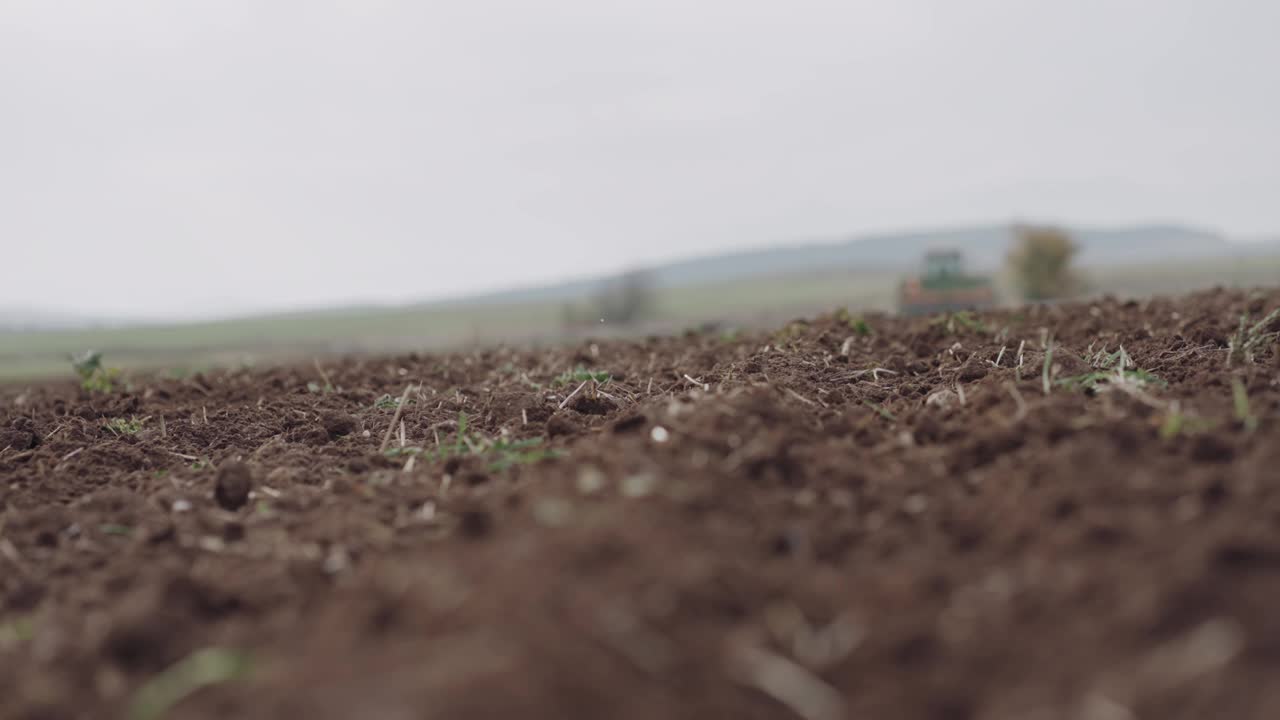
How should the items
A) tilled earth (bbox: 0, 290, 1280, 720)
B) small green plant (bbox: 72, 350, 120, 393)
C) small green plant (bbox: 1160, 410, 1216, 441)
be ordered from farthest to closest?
small green plant (bbox: 72, 350, 120, 393) → small green plant (bbox: 1160, 410, 1216, 441) → tilled earth (bbox: 0, 290, 1280, 720)

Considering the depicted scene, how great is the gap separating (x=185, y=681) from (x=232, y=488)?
1.72m

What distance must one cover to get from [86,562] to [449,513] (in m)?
1.24

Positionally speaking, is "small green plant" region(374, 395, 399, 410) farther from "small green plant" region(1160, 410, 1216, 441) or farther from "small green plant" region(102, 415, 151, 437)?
"small green plant" region(1160, 410, 1216, 441)

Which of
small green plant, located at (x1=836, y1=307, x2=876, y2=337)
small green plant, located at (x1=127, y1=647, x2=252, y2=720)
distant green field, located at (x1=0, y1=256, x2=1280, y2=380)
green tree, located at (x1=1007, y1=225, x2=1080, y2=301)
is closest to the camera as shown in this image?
small green plant, located at (x1=127, y1=647, x2=252, y2=720)

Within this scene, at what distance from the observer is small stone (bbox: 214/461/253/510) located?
3828 mm

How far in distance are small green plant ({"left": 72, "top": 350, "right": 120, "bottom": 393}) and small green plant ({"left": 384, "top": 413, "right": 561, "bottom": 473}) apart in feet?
17.5

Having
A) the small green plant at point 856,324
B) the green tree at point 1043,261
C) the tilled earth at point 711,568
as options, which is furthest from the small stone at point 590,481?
the green tree at point 1043,261

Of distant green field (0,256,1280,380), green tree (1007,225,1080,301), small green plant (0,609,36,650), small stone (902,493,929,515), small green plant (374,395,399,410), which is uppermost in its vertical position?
small stone (902,493,929,515)

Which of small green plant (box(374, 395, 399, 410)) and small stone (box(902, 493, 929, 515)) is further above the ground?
small stone (box(902, 493, 929, 515))

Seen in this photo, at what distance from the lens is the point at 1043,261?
3500 cm

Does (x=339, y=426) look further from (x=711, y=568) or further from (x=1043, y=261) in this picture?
(x=1043, y=261)

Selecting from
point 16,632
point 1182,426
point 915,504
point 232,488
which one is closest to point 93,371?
point 232,488

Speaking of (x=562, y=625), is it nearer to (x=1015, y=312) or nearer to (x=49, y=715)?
(x=49, y=715)

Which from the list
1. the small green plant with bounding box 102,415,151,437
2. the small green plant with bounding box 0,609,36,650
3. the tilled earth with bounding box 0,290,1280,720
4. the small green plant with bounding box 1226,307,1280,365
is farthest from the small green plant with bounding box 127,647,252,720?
the small green plant with bounding box 1226,307,1280,365
